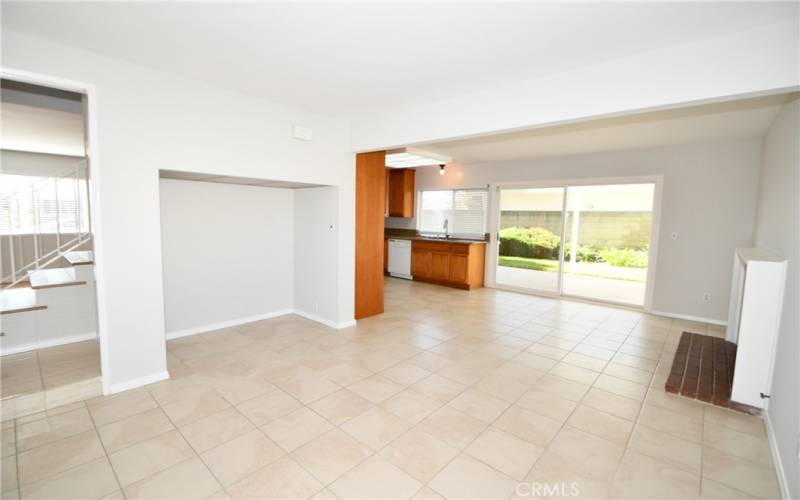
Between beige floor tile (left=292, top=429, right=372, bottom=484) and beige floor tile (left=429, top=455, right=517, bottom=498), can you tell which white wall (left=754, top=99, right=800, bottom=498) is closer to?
beige floor tile (left=429, top=455, right=517, bottom=498)

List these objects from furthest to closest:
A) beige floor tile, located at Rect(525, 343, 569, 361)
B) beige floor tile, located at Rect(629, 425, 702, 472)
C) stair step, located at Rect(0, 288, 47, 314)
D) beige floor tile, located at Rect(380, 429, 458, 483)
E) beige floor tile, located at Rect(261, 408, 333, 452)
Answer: beige floor tile, located at Rect(525, 343, 569, 361) → stair step, located at Rect(0, 288, 47, 314) → beige floor tile, located at Rect(261, 408, 333, 452) → beige floor tile, located at Rect(629, 425, 702, 472) → beige floor tile, located at Rect(380, 429, 458, 483)

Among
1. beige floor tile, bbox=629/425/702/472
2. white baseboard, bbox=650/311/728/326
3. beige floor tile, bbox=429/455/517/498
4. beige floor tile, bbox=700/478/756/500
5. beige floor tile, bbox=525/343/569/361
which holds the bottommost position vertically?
beige floor tile, bbox=429/455/517/498

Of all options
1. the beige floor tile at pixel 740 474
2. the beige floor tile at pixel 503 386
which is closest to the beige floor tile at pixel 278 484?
the beige floor tile at pixel 503 386

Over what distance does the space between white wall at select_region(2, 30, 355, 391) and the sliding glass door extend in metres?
5.16

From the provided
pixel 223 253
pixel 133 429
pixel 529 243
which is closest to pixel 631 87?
pixel 133 429

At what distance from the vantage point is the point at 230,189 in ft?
14.0

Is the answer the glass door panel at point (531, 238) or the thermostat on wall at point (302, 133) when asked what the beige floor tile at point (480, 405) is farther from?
the glass door panel at point (531, 238)

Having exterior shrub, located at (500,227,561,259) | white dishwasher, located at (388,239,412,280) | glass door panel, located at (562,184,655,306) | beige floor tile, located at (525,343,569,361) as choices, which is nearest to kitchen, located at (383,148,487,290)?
white dishwasher, located at (388,239,412,280)

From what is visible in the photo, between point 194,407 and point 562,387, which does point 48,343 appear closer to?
point 194,407

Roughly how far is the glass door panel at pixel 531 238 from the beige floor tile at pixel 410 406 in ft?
15.1

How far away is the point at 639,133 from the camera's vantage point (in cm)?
446

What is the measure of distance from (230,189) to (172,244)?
918mm

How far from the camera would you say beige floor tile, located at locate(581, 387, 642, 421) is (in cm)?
266

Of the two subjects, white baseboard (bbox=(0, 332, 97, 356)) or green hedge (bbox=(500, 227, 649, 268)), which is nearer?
white baseboard (bbox=(0, 332, 97, 356))
